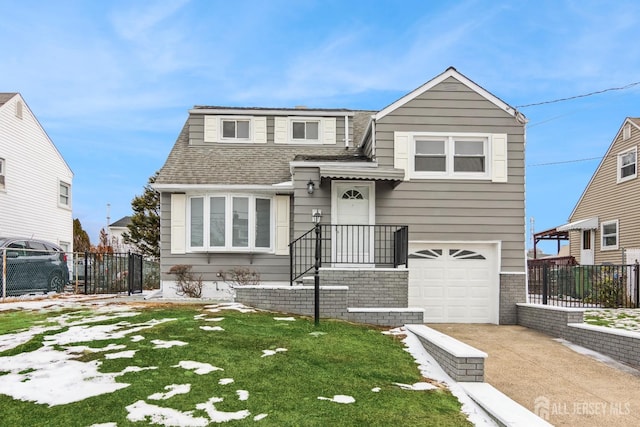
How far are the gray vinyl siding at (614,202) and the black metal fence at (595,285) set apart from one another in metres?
4.16

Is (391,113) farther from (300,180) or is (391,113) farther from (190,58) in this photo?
(190,58)

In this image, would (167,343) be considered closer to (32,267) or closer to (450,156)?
(450,156)

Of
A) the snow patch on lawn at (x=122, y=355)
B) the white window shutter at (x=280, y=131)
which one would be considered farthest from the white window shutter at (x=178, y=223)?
the snow patch on lawn at (x=122, y=355)

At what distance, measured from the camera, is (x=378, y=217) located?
1172 cm

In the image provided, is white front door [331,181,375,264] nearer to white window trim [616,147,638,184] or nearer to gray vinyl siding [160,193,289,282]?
gray vinyl siding [160,193,289,282]

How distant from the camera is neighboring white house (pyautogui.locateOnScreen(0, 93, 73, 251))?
59.4 feet

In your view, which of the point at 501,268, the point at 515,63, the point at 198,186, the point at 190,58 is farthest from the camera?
the point at 515,63

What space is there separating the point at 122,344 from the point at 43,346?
1027mm

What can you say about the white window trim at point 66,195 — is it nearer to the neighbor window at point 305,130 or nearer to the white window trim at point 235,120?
the white window trim at point 235,120

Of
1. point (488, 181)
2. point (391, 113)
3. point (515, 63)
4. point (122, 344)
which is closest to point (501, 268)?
point (488, 181)

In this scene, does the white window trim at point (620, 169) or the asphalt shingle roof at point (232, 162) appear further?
the white window trim at point (620, 169)

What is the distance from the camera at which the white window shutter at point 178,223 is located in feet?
41.3

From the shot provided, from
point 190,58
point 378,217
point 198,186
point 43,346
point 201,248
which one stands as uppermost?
point 190,58

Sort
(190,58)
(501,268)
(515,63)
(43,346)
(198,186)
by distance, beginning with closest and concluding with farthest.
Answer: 1. (43,346)
2. (501,268)
3. (198,186)
4. (190,58)
5. (515,63)
